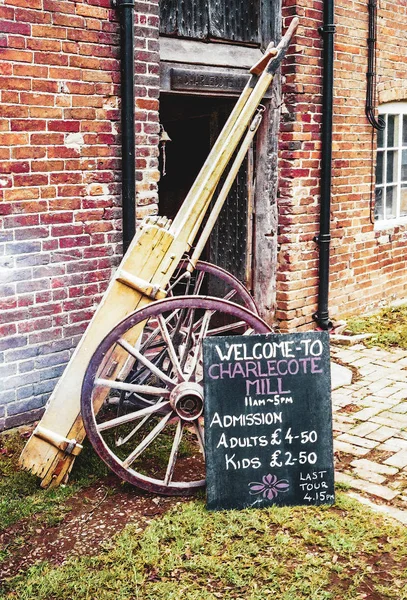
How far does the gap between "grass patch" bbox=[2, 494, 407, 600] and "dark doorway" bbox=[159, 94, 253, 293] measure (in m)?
3.49

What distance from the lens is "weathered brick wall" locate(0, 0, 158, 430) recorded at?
4488 millimetres

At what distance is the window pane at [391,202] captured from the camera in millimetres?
8648

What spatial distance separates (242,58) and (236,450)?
12.6ft

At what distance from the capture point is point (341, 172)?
7.21 m

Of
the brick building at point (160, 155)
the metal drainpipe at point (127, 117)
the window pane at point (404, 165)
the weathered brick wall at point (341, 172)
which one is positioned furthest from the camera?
the window pane at point (404, 165)

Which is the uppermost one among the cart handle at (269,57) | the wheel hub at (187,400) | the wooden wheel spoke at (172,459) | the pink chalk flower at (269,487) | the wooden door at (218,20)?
the wooden door at (218,20)

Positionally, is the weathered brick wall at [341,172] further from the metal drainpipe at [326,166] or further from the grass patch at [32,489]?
the grass patch at [32,489]

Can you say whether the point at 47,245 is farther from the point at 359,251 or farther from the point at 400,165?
the point at 400,165

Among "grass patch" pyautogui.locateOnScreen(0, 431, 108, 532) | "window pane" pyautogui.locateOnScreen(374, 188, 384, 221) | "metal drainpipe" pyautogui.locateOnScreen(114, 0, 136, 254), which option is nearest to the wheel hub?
"grass patch" pyautogui.locateOnScreen(0, 431, 108, 532)

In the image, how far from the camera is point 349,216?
746cm

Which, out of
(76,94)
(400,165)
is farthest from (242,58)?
(400,165)

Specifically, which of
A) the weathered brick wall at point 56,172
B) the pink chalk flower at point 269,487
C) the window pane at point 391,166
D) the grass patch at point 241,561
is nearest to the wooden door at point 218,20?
the weathered brick wall at point 56,172

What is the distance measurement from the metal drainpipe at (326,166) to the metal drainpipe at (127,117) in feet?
8.00

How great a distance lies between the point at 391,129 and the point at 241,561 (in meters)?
6.56
